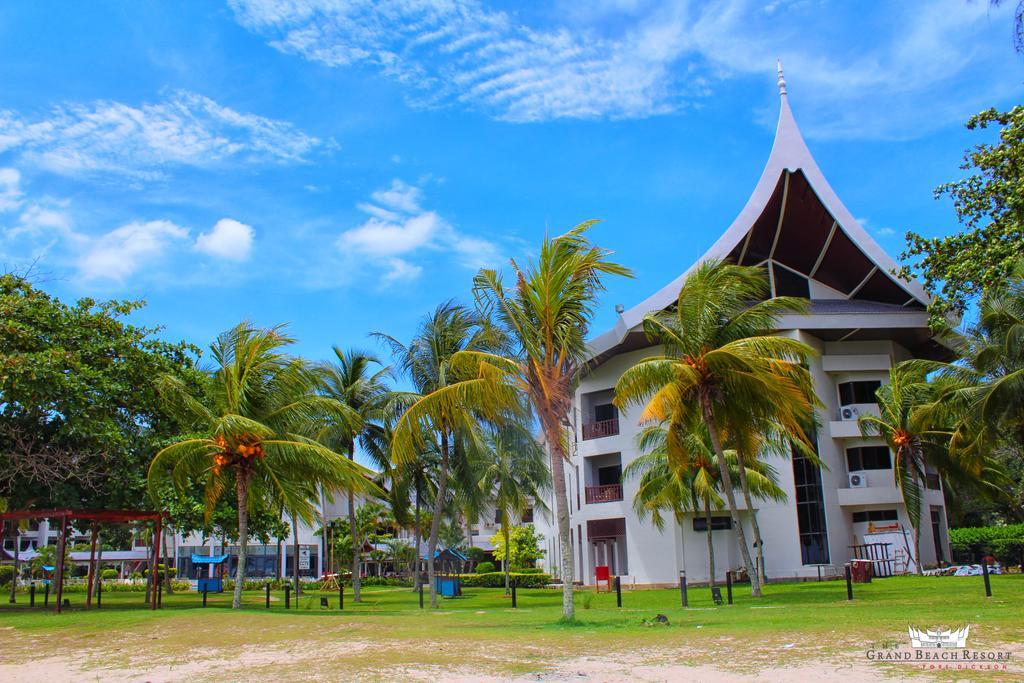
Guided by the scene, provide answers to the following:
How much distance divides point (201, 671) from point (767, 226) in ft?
97.7

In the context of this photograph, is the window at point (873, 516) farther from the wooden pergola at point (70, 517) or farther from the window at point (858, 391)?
the wooden pergola at point (70, 517)

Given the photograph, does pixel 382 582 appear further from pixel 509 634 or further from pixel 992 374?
pixel 509 634

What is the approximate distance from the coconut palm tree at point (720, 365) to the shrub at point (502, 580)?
75.7ft

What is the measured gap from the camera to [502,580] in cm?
4556

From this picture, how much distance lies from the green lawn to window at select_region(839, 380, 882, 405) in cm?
1620

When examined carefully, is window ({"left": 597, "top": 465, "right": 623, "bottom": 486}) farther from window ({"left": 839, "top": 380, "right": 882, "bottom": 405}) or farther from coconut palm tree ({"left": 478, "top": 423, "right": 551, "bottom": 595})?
window ({"left": 839, "top": 380, "right": 882, "bottom": 405})

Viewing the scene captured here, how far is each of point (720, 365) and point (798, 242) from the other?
18278 mm

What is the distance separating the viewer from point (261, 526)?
3231 centimetres

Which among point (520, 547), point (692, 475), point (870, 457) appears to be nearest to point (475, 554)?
point (520, 547)

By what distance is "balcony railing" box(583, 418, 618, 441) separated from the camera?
3591 cm

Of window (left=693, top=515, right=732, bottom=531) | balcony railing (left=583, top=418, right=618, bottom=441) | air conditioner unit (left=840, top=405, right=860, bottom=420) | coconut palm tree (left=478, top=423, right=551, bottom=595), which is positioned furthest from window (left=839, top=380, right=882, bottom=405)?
coconut palm tree (left=478, top=423, right=551, bottom=595)

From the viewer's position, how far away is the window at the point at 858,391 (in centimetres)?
3412

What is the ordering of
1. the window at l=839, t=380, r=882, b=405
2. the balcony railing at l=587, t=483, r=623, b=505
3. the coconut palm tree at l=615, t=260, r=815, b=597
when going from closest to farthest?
the coconut palm tree at l=615, t=260, r=815, b=597
the window at l=839, t=380, r=882, b=405
the balcony railing at l=587, t=483, r=623, b=505

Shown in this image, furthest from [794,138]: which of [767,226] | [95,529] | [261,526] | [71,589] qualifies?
[71,589]
